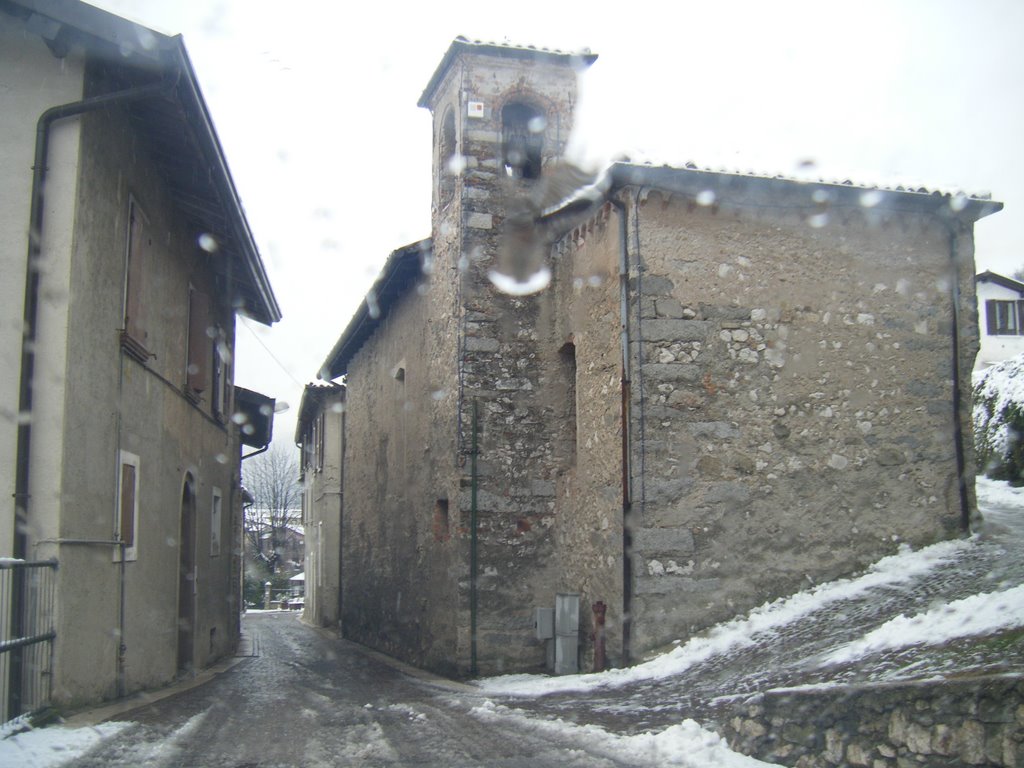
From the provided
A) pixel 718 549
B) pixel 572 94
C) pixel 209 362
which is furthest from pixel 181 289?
pixel 718 549

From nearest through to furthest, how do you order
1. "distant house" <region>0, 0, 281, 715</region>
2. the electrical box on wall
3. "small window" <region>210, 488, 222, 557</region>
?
"distant house" <region>0, 0, 281, 715</region> < the electrical box on wall < "small window" <region>210, 488, 222, 557</region>

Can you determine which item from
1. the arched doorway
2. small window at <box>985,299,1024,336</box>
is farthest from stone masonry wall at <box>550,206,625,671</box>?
small window at <box>985,299,1024,336</box>

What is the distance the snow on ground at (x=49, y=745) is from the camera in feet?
18.4

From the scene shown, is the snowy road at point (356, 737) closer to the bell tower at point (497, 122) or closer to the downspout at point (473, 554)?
the downspout at point (473, 554)

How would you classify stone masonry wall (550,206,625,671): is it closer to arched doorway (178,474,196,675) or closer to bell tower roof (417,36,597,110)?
bell tower roof (417,36,597,110)

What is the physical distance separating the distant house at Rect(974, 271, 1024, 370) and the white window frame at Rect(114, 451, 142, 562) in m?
30.9

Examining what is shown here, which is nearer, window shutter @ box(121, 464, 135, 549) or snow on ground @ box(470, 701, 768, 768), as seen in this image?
snow on ground @ box(470, 701, 768, 768)

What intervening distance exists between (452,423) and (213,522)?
4.96 m

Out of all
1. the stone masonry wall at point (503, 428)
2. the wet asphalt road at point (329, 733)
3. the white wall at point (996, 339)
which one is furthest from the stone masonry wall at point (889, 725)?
Result: the white wall at point (996, 339)

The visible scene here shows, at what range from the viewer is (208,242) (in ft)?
44.0

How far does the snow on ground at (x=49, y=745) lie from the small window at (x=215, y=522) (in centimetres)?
835

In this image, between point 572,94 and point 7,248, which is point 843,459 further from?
point 7,248

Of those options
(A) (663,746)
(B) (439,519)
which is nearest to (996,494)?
(B) (439,519)

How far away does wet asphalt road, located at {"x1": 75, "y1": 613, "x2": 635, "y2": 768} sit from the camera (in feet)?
20.2
